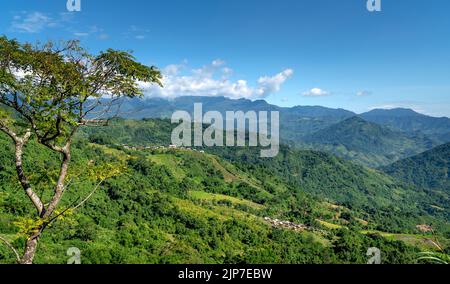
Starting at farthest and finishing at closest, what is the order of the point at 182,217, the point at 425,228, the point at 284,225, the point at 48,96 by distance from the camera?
the point at 425,228, the point at 284,225, the point at 182,217, the point at 48,96

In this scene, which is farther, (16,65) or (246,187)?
(246,187)

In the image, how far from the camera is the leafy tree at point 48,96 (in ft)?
34.0

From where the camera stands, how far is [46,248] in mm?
38406

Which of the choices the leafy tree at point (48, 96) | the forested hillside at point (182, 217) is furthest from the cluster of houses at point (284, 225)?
the leafy tree at point (48, 96)

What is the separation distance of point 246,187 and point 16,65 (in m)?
126

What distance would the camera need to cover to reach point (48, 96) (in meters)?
10.1

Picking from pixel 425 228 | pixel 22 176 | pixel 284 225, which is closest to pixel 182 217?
pixel 284 225

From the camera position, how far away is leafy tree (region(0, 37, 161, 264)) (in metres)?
10.4

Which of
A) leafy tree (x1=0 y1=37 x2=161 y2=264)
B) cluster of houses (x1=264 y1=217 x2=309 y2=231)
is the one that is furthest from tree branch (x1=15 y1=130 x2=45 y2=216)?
cluster of houses (x1=264 y1=217 x2=309 y2=231)

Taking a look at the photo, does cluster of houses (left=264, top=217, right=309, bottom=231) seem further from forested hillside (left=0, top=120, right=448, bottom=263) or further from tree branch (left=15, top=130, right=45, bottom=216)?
tree branch (left=15, top=130, right=45, bottom=216)

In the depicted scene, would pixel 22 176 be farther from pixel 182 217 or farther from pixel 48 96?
pixel 182 217

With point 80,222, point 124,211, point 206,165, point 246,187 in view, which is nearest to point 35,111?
point 80,222
